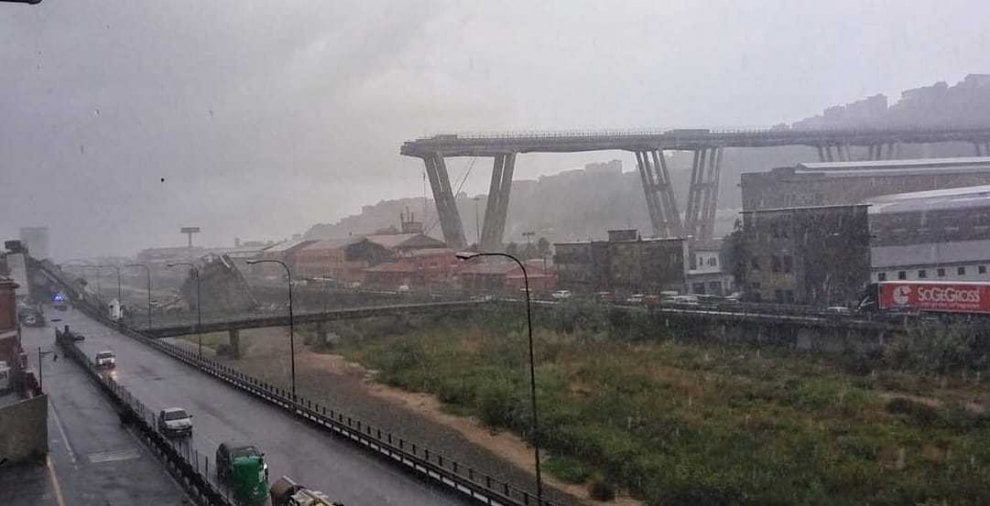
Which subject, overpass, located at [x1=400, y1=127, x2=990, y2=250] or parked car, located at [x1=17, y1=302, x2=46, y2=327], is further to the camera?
overpass, located at [x1=400, y1=127, x2=990, y2=250]

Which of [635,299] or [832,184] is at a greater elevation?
[832,184]

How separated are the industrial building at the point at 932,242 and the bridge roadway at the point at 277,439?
62.0 feet

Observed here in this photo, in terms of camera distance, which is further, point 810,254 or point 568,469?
point 810,254

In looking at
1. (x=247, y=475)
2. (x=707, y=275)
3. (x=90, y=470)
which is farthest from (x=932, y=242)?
(x=90, y=470)

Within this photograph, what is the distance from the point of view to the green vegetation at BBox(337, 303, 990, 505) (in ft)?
41.9

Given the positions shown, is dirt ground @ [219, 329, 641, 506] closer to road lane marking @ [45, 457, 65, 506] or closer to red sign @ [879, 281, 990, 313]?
road lane marking @ [45, 457, 65, 506]

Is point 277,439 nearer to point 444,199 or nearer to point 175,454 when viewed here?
point 175,454

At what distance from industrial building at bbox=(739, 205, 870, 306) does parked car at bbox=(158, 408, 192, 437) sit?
65.4ft

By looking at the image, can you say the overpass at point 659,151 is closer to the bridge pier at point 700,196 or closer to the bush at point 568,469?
the bridge pier at point 700,196

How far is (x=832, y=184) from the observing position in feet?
137

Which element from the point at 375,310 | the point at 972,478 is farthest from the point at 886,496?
the point at 375,310

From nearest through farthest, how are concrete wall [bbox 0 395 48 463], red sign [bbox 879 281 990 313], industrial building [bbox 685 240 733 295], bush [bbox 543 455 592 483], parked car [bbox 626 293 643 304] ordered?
concrete wall [bbox 0 395 48 463], bush [bbox 543 455 592 483], red sign [bbox 879 281 990 313], parked car [bbox 626 293 643 304], industrial building [bbox 685 240 733 295]

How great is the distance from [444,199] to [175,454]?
1605 inches

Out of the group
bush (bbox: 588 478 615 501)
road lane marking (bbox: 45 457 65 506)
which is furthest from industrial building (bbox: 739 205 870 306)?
road lane marking (bbox: 45 457 65 506)
